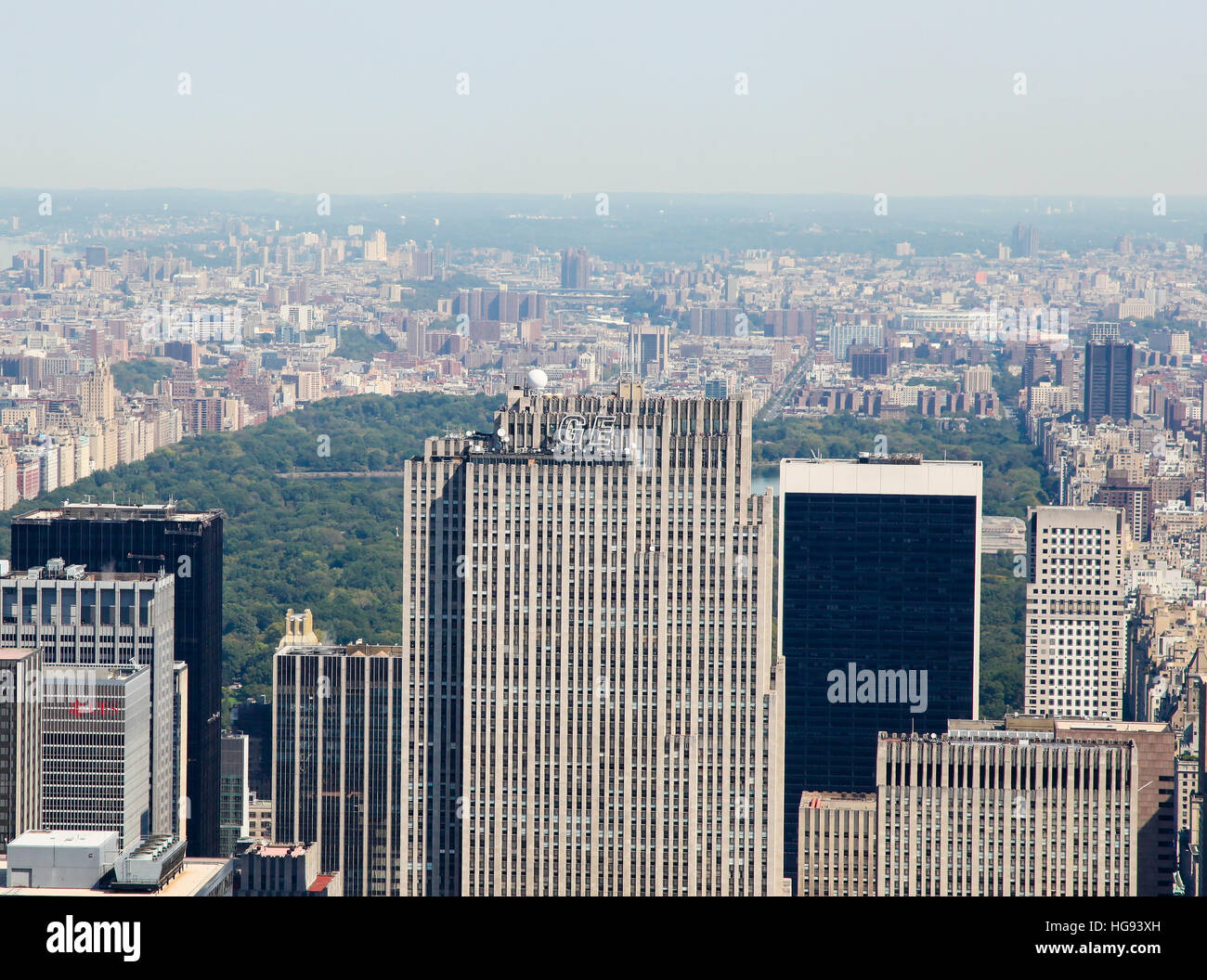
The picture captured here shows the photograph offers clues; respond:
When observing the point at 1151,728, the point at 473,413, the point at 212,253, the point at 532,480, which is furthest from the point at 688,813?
the point at 212,253

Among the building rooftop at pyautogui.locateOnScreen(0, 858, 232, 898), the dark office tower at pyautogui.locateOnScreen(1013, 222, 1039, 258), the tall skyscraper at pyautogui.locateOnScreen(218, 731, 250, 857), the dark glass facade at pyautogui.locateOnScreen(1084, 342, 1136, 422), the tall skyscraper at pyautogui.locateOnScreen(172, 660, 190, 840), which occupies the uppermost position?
the dark office tower at pyautogui.locateOnScreen(1013, 222, 1039, 258)

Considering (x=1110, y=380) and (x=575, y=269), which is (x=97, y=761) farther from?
(x=1110, y=380)

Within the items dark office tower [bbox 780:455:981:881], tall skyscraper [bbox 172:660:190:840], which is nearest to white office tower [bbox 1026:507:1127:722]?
dark office tower [bbox 780:455:981:881]

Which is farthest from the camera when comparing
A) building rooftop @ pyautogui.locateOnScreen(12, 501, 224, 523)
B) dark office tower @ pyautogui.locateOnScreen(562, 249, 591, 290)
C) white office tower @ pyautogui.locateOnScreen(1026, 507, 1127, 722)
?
dark office tower @ pyautogui.locateOnScreen(562, 249, 591, 290)

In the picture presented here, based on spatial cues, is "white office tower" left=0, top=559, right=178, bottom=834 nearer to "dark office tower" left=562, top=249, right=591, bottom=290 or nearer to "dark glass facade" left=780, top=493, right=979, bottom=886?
"dark glass facade" left=780, top=493, right=979, bottom=886

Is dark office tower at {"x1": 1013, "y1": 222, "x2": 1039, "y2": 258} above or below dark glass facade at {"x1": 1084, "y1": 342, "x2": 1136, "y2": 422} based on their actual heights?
above

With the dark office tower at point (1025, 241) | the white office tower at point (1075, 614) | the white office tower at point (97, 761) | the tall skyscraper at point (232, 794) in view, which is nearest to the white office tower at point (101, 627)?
the white office tower at point (97, 761)

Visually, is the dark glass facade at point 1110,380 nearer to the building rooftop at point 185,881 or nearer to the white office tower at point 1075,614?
the white office tower at point 1075,614
